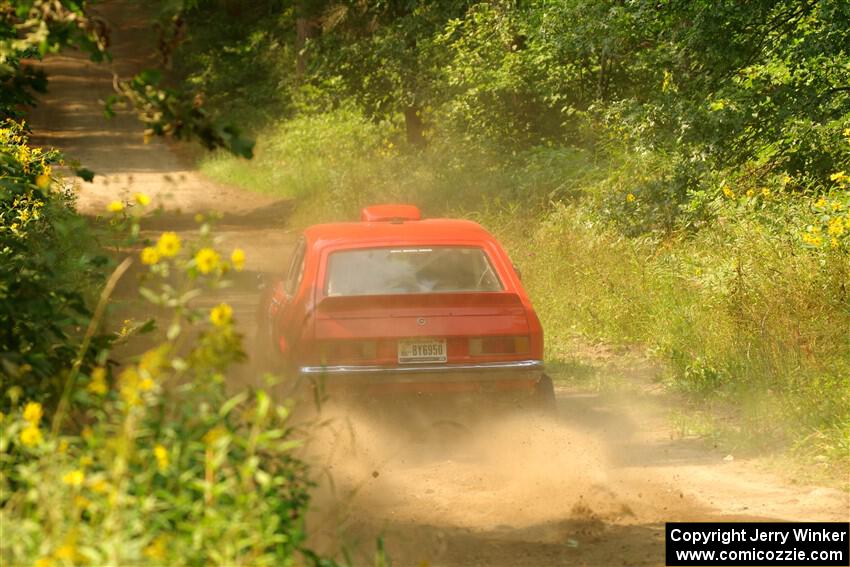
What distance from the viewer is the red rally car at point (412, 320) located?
9.27m

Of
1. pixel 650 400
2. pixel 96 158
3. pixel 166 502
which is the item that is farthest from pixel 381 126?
pixel 166 502

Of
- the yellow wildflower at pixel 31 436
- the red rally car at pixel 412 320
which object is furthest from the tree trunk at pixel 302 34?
the yellow wildflower at pixel 31 436

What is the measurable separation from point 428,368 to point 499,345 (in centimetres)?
57

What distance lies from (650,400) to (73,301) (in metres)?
6.63

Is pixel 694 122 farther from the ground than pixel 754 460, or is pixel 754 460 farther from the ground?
pixel 694 122

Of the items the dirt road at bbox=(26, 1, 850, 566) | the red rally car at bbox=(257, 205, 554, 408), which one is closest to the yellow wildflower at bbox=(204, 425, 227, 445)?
the dirt road at bbox=(26, 1, 850, 566)

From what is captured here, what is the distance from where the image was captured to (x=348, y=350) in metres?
9.27

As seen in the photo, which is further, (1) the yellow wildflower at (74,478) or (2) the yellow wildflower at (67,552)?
(1) the yellow wildflower at (74,478)

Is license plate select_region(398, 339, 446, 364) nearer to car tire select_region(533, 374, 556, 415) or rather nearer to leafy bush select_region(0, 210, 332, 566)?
car tire select_region(533, 374, 556, 415)

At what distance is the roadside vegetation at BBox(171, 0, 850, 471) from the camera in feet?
36.2

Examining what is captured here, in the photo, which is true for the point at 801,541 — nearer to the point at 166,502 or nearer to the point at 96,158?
the point at 166,502

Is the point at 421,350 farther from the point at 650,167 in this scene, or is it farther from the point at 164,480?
the point at 650,167

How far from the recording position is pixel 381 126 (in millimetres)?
30141

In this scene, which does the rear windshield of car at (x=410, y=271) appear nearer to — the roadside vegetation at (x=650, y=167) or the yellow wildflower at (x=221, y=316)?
the roadside vegetation at (x=650, y=167)
